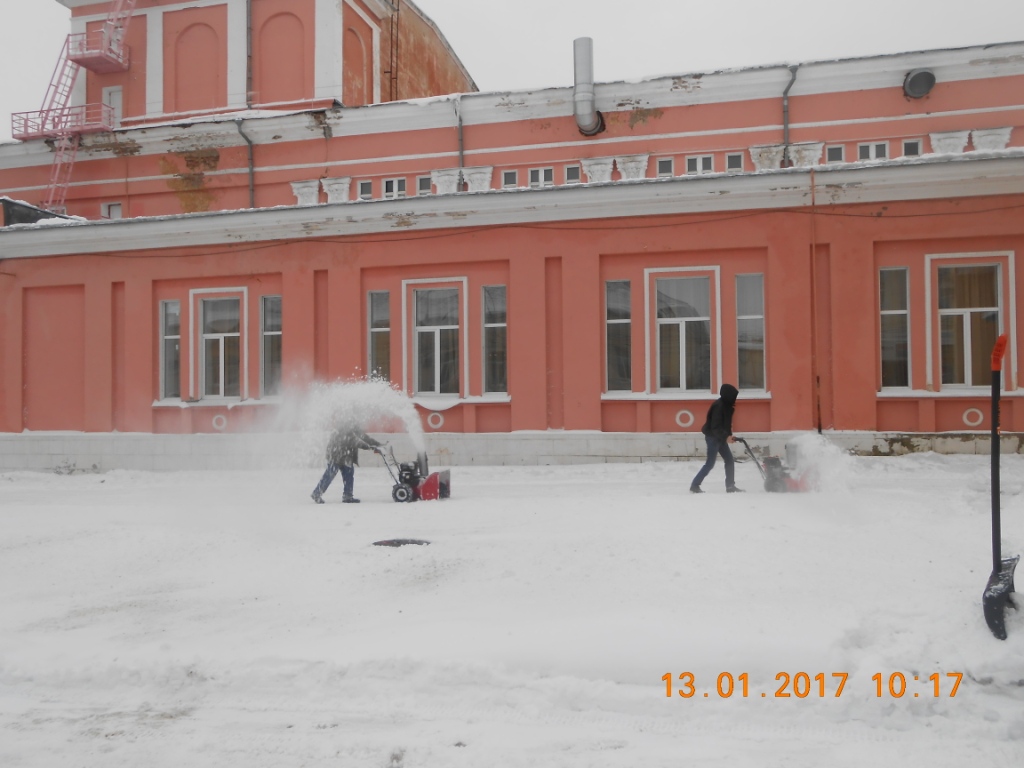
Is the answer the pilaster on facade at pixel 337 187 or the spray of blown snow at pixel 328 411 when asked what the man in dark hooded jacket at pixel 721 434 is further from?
the pilaster on facade at pixel 337 187

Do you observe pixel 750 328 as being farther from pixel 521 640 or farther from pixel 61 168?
pixel 61 168

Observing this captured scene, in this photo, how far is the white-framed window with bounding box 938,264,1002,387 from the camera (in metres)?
14.3

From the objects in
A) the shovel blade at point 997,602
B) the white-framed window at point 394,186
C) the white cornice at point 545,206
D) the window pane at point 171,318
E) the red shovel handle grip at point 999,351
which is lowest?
the shovel blade at point 997,602

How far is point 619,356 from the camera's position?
51.4 feet

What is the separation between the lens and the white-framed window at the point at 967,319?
1428 centimetres

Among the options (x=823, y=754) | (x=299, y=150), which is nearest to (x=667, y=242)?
(x=823, y=754)

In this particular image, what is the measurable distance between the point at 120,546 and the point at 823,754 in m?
7.79

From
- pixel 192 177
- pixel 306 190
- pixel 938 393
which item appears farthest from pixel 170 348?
pixel 938 393

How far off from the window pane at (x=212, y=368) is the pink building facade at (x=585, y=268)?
5cm

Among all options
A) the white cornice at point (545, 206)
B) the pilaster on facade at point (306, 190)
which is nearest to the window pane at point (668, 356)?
the white cornice at point (545, 206)

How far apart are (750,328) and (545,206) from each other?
15.3 feet

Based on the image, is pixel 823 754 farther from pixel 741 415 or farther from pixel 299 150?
pixel 299 150

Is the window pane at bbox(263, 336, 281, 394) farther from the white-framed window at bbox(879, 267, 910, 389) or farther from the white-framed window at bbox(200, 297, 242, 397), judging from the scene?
the white-framed window at bbox(879, 267, 910, 389)

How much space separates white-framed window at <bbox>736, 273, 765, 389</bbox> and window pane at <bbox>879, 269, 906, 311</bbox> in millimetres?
2162
